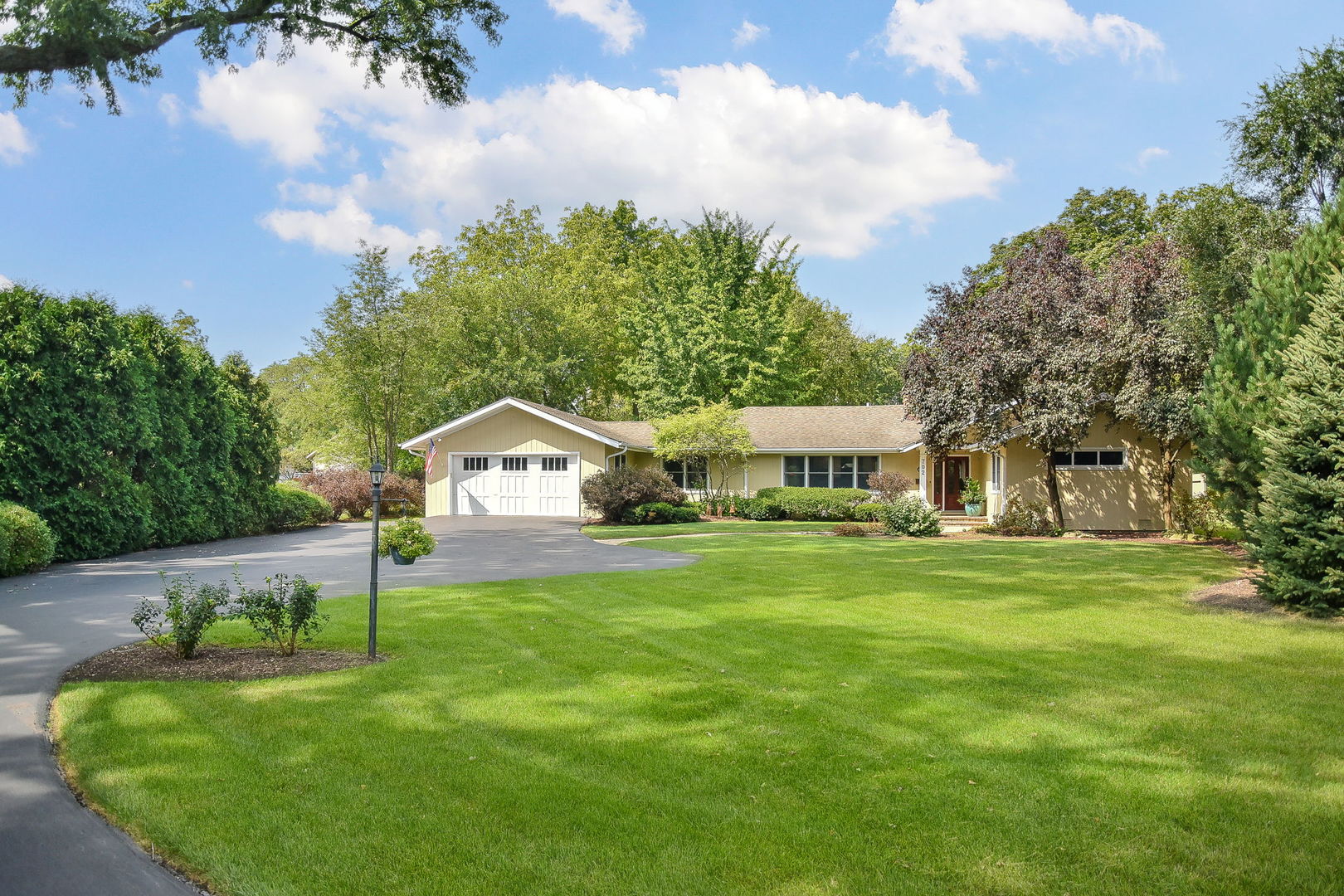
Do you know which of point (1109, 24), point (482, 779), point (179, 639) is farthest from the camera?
point (1109, 24)

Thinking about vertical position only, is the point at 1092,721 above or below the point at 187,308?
below

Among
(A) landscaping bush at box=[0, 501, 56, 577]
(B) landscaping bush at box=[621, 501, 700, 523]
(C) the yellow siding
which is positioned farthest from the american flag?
(C) the yellow siding

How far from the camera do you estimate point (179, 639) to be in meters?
6.71

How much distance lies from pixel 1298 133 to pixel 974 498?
14.0 meters

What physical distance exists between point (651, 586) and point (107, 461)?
12.4 meters

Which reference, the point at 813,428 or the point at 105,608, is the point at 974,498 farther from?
the point at 105,608

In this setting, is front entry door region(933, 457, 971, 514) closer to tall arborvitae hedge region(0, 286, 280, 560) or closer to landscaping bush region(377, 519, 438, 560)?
landscaping bush region(377, 519, 438, 560)

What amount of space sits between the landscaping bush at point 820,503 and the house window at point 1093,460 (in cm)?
597

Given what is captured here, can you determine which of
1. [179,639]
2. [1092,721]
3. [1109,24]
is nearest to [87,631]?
[179,639]

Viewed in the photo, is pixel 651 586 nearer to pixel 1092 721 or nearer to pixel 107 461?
pixel 1092 721

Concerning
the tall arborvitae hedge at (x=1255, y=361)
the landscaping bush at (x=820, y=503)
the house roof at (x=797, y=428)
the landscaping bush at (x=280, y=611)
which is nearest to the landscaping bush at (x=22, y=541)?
the landscaping bush at (x=280, y=611)

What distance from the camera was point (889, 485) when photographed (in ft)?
80.5

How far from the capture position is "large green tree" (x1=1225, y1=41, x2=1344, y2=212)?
47.3 feet

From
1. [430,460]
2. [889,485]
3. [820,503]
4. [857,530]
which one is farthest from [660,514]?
[430,460]
